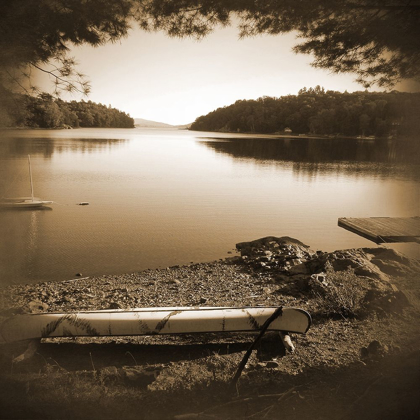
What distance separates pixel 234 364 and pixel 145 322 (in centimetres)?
99

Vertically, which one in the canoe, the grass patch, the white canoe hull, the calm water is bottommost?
the calm water

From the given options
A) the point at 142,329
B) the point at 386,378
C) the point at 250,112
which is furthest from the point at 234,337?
the point at 250,112

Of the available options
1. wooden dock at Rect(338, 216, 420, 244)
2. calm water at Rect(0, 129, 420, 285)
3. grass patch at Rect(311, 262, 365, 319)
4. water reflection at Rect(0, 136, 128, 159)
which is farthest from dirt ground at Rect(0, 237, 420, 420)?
wooden dock at Rect(338, 216, 420, 244)

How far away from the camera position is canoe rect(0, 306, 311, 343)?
3541 mm

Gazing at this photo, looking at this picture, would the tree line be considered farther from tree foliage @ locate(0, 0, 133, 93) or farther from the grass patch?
tree foliage @ locate(0, 0, 133, 93)

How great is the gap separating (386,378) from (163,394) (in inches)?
78.8

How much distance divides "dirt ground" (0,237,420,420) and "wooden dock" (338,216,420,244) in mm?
3114

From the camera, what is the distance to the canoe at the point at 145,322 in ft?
11.6

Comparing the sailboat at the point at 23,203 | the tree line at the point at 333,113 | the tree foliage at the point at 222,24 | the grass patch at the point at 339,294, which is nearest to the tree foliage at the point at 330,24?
the tree foliage at the point at 222,24

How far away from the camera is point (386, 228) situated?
906 cm

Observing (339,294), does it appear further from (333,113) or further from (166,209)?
(333,113)

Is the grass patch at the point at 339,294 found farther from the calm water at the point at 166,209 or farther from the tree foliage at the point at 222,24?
the tree foliage at the point at 222,24

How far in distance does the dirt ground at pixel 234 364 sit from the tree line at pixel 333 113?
277 cm

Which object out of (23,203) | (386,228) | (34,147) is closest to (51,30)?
(386,228)
